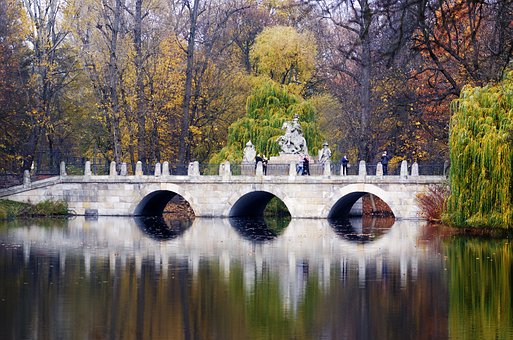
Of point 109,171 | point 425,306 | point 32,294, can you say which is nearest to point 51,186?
point 109,171

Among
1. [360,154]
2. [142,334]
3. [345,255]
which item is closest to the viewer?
[142,334]

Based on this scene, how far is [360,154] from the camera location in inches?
1711

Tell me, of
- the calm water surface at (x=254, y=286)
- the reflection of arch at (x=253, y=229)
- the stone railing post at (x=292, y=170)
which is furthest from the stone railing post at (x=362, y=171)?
the calm water surface at (x=254, y=286)

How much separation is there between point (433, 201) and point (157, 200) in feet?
46.4

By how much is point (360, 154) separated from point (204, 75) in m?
9.64

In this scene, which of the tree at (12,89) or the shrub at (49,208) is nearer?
the tree at (12,89)

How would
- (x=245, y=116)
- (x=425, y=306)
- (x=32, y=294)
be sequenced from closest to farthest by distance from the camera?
(x=425, y=306), (x=32, y=294), (x=245, y=116)

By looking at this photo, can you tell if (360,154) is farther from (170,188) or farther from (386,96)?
(170,188)

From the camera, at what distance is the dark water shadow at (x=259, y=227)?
99.5 ft

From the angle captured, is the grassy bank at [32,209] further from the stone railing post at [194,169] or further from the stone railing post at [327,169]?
the stone railing post at [327,169]

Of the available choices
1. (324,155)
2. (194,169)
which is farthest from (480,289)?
(194,169)

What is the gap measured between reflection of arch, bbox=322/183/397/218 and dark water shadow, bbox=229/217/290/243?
6.07 feet

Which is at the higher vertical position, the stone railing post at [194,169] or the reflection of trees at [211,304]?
the stone railing post at [194,169]

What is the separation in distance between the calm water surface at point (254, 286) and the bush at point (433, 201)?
373 cm
